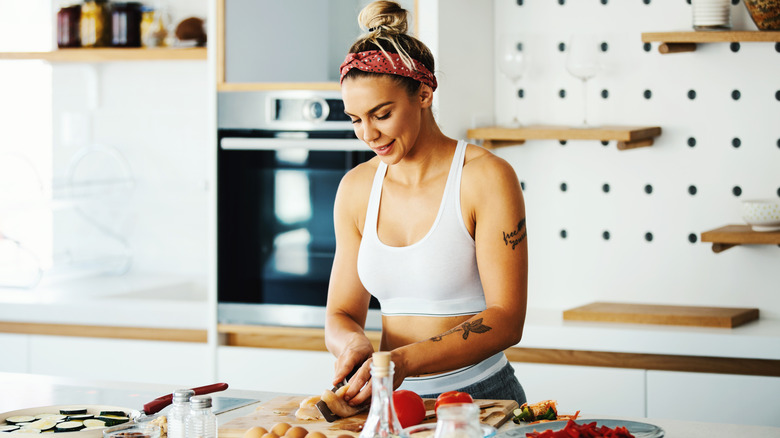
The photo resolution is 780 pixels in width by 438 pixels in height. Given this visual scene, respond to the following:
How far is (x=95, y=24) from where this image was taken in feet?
11.4

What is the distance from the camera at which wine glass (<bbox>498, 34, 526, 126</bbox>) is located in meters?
2.90

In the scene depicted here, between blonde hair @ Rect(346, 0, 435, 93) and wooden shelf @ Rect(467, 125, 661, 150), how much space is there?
112 centimetres

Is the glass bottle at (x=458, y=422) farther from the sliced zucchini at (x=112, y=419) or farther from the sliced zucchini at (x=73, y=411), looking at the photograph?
the sliced zucchini at (x=73, y=411)

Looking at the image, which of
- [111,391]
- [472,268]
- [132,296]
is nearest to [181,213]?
[132,296]

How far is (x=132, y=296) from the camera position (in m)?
3.33

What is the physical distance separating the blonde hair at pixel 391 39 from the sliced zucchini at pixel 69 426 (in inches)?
31.0

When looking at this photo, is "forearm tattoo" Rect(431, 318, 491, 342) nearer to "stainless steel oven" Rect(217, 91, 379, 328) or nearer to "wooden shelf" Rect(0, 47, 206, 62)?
"stainless steel oven" Rect(217, 91, 379, 328)

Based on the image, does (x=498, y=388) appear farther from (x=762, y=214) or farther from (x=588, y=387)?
(x=762, y=214)

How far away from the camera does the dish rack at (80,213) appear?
149 inches

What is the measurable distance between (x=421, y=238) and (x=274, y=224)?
4.11 ft

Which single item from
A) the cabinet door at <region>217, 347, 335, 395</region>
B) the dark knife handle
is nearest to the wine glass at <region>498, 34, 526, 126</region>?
the cabinet door at <region>217, 347, 335, 395</region>

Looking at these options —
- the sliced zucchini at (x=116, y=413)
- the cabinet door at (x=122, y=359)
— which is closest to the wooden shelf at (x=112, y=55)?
the cabinet door at (x=122, y=359)

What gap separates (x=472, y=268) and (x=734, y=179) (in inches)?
56.6

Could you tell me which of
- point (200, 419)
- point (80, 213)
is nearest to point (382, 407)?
point (200, 419)
